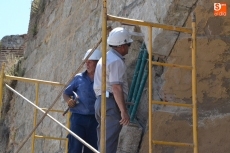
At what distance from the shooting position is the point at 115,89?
222 inches

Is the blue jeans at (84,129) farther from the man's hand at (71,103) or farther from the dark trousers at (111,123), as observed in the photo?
the dark trousers at (111,123)

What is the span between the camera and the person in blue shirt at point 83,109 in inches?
255

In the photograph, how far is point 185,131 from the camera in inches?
249

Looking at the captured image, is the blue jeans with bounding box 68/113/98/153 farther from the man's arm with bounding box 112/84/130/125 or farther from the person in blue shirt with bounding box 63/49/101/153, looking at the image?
the man's arm with bounding box 112/84/130/125

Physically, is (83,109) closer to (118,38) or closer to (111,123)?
(111,123)

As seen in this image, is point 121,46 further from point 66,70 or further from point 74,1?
point 74,1

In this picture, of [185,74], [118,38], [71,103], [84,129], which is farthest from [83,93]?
[185,74]

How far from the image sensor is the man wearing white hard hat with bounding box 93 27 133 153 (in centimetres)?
564

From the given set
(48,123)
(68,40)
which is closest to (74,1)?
(68,40)

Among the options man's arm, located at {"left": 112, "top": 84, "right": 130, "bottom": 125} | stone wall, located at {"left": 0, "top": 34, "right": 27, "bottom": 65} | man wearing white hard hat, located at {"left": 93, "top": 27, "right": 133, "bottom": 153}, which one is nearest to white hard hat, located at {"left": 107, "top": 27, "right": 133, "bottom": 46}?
man wearing white hard hat, located at {"left": 93, "top": 27, "right": 133, "bottom": 153}

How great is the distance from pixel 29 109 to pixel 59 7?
1.73m

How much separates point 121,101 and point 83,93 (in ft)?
3.62

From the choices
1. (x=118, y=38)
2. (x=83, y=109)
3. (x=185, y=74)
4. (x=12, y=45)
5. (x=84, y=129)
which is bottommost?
(x=84, y=129)

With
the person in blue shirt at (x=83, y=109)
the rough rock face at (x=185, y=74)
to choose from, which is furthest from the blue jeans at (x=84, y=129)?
the rough rock face at (x=185, y=74)
